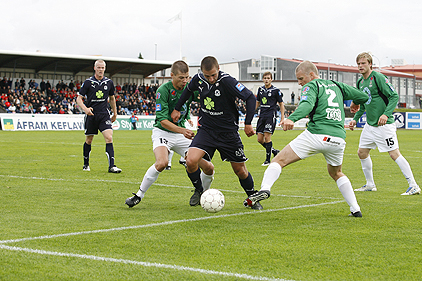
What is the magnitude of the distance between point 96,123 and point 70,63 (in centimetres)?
3854

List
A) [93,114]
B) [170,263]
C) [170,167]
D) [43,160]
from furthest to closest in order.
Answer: [43,160]
[170,167]
[93,114]
[170,263]

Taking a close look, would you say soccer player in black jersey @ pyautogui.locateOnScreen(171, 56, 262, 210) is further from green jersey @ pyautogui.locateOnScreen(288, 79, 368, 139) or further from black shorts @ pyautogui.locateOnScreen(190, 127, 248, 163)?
green jersey @ pyautogui.locateOnScreen(288, 79, 368, 139)

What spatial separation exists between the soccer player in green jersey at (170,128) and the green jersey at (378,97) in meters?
3.33

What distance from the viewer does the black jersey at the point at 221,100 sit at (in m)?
6.29

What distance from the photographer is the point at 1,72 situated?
154 feet

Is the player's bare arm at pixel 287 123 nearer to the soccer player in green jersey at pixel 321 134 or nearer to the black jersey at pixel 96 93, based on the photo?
the soccer player in green jersey at pixel 321 134

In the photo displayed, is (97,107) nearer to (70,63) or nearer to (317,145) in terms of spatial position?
(317,145)

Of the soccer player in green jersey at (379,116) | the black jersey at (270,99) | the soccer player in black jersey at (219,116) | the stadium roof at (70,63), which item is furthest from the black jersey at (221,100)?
the stadium roof at (70,63)

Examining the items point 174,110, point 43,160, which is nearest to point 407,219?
point 174,110

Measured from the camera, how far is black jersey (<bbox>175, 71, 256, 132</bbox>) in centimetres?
629

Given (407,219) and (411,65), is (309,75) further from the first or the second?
(411,65)

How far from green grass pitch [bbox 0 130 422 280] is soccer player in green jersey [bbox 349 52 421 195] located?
1.77 feet

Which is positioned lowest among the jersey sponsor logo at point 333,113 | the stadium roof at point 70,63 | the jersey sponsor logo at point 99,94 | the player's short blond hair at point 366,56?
the jersey sponsor logo at point 333,113

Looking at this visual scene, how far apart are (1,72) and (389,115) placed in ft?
150
